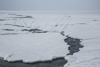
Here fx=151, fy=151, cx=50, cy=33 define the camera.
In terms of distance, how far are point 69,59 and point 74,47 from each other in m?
0.58

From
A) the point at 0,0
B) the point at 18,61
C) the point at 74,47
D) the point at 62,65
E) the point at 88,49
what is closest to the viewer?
the point at 62,65

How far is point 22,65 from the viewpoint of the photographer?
170 cm

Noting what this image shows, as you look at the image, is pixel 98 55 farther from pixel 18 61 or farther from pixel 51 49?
Result: pixel 18 61

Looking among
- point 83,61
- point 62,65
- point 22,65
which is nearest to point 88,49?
point 83,61

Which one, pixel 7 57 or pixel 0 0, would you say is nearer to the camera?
pixel 7 57

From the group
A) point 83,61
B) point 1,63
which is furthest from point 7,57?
point 83,61

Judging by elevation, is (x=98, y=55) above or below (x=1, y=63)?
above

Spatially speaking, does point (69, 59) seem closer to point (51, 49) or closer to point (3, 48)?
point (51, 49)

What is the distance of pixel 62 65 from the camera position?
5.51ft

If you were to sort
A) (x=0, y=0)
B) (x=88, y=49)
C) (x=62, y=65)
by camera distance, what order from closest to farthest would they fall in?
(x=62, y=65) → (x=88, y=49) → (x=0, y=0)

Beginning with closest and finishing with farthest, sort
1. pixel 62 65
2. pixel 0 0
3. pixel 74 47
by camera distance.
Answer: pixel 62 65 < pixel 74 47 < pixel 0 0

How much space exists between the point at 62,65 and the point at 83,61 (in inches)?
9.4

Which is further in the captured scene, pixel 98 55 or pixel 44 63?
pixel 98 55

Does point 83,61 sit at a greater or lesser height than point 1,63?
greater
